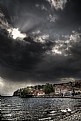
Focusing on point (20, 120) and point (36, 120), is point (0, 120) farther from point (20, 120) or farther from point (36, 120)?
point (36, 120)

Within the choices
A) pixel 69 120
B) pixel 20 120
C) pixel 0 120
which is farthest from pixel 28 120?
pixel 69 120

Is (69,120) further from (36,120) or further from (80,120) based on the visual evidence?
(36,120)

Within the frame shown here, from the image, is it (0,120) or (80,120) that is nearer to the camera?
(80,120)

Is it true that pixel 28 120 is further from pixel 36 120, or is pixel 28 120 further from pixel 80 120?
pixel 80 120

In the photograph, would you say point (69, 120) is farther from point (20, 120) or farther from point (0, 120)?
point (0, 120)

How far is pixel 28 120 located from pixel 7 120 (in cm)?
559

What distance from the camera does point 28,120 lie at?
194 ft

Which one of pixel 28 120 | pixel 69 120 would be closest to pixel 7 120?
pixel 28 120

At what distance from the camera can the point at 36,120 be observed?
192 feet

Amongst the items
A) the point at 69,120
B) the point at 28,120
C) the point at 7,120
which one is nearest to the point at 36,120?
the point at 28,120

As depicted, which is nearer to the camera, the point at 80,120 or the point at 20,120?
the point at 80,120

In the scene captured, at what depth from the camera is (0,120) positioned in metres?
60.4

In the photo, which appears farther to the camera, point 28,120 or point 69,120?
point 28,120

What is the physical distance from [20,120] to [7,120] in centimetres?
361
